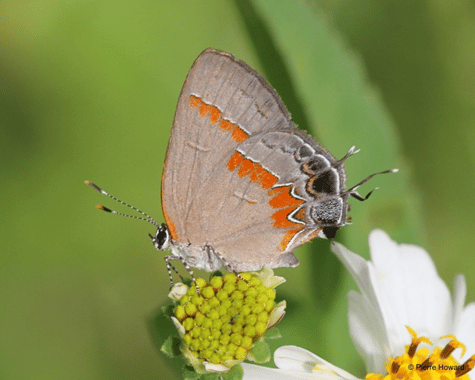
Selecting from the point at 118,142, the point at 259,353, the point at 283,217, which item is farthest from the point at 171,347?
the point at 118,142

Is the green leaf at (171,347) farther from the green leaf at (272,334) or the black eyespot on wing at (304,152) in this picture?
the black eyespot on wing at (304,152)

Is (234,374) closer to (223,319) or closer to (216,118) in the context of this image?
(223,319)

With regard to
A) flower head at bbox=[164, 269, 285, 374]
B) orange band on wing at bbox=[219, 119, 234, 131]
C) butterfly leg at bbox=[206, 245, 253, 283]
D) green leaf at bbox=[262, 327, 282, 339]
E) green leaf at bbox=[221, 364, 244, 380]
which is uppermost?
orange band on wing at bbox=[219, 119, 234, 131]

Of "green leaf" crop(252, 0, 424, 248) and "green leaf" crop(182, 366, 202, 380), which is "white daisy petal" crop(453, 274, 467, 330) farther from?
"green leaf" crop(182, 366, 202, 380)

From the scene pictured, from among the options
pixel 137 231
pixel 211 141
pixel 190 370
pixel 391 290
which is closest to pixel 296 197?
pixel 211 141

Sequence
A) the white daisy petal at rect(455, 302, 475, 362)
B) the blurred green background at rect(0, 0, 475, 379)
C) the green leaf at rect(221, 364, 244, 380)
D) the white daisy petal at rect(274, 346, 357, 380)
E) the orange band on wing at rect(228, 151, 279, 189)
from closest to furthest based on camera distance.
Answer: the green leaf at rect(221, 364, 244, 380) < the white daisy petal at rect(274, 346, 357, 380) < the orange band on wing at rect(228, 151, 279, 189) < the white daisy petal at rect(455, 302, 475, 362) < the blurred green background at rect(0, 0, 475, 379)

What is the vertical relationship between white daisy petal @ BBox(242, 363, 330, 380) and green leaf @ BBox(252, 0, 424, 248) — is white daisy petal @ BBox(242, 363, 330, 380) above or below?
below

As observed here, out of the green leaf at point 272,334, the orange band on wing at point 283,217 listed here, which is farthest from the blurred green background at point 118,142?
the green leaf at point 272,334

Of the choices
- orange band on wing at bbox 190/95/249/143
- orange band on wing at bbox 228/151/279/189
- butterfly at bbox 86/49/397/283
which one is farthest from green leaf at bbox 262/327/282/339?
orange band on wing at bbox 190/95/249/143
